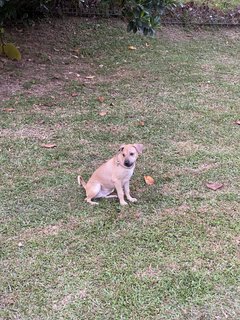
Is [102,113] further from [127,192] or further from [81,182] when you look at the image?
[127,192]

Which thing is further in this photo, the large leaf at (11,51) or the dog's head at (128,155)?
the large leaf at (11,51)

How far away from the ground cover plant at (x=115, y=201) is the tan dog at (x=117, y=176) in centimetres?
10

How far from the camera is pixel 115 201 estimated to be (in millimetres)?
3369

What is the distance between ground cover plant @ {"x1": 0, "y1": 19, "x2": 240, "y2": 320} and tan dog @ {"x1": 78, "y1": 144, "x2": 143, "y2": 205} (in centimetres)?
10

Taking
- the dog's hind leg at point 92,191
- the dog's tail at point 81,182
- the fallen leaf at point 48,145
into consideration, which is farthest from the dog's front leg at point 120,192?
the fallen leaf at point 48,145

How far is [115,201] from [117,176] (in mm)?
242

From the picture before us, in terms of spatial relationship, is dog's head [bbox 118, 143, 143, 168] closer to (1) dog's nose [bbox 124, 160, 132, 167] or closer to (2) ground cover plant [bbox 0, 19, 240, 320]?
(1) dog's nose [bbox 124, 160, 132, 167]

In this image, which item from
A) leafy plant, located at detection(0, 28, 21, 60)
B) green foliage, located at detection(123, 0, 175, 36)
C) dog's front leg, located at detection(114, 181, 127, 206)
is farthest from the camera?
leafy plant, located at detection(0, 28, 21, 60)

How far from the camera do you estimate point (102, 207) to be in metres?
3.29

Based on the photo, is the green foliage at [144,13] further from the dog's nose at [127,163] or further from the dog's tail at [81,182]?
the dog's nose at [127,163]

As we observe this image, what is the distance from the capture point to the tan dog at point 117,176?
A: 125 inches

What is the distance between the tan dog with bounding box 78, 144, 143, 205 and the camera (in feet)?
10.4

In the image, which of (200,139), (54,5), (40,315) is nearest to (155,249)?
(40,315)

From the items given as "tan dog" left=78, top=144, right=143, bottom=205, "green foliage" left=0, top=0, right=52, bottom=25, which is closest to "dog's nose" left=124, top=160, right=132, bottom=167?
"tan dog" left=78, top=144, right=143, bottom=205
